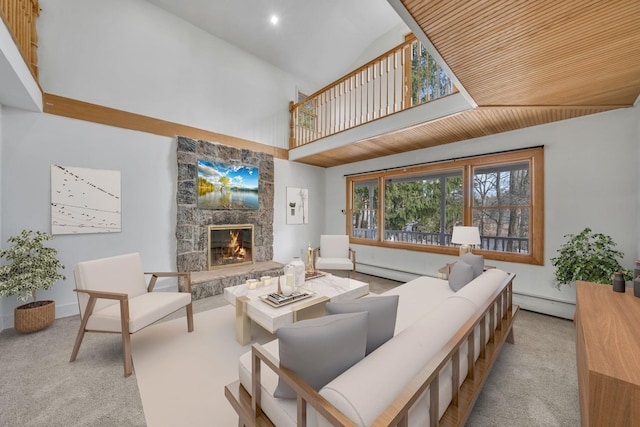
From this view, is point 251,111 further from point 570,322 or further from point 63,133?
point 570,322

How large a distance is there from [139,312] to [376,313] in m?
2.09

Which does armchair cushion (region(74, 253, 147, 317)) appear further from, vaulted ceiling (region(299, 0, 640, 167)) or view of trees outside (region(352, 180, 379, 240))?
view of trees outside (region(352, 180, 379, 240))

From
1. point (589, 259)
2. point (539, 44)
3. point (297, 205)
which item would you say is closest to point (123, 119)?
point (297, 205)

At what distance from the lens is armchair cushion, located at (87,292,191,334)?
6.57 ft

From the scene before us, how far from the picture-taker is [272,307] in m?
2.18

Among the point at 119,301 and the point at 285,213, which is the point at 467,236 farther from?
the point at 119,301

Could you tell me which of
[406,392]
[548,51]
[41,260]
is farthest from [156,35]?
[406,392]

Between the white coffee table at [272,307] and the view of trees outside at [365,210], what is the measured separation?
249cm

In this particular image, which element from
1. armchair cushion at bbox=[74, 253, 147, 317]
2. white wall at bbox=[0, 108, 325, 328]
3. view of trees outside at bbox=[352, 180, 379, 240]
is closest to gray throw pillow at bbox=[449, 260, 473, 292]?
view of trees outside at bbox=[352, 180, 379, 240]

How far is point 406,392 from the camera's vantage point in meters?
0.81

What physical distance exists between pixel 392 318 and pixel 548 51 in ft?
7.21

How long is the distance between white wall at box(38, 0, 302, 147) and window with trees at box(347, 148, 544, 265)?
8.65 ft

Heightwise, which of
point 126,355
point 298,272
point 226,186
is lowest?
point 126,355

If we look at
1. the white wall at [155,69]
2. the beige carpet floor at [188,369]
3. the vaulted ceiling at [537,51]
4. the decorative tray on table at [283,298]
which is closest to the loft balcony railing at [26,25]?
the white wall at [155,69]
